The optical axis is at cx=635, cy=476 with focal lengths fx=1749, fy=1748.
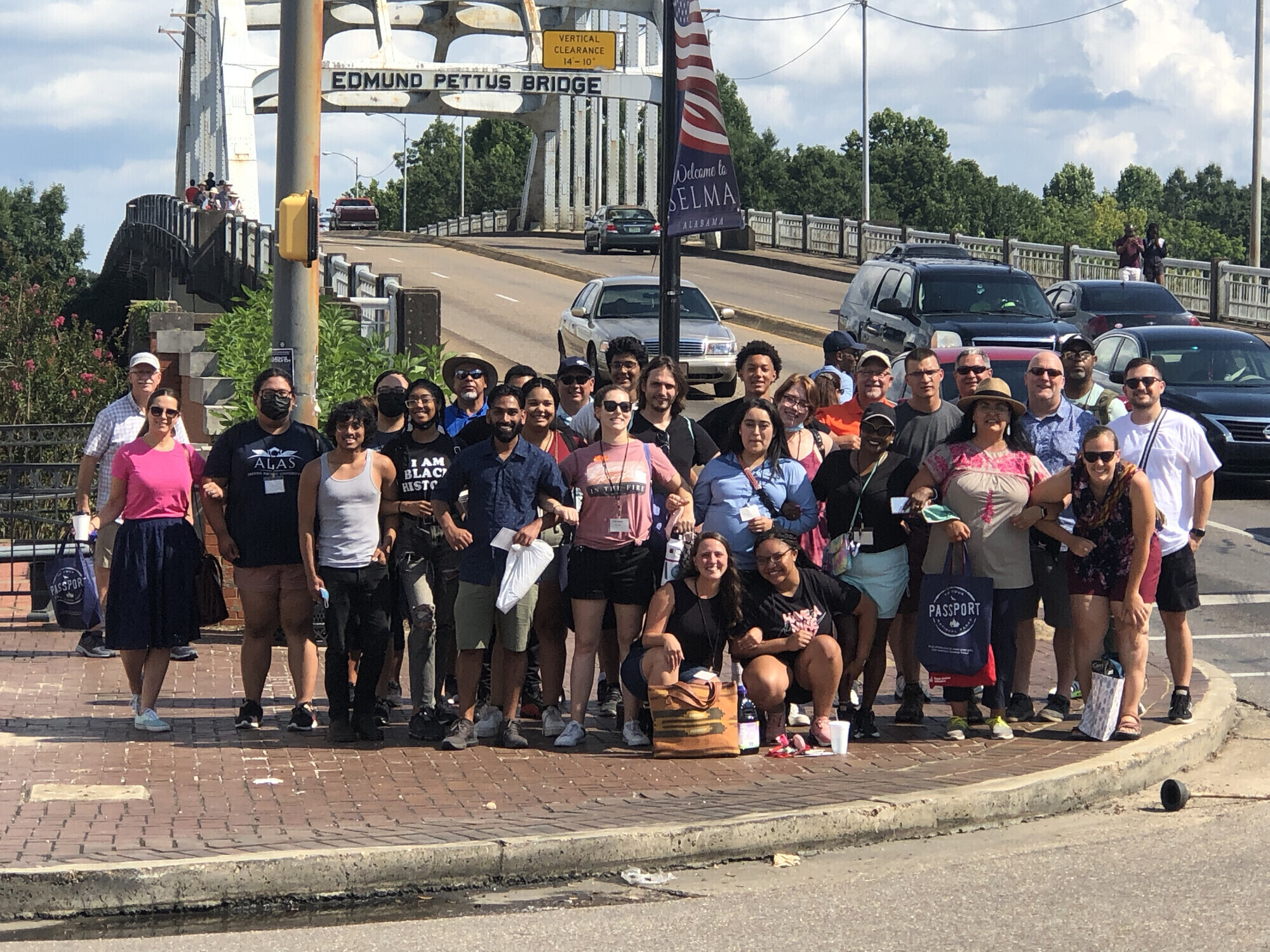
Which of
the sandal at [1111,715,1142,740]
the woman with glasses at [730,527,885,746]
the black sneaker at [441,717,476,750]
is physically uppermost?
the woman with glasses at [730,527,885,746]

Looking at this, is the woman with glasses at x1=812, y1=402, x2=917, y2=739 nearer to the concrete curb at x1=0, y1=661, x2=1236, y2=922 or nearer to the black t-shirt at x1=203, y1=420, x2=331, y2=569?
the concrete curb at x1=0, y1=661, x2=1236, y2=922

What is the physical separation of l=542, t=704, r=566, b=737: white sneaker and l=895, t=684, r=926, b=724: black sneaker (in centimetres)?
184

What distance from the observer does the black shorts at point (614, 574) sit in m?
8.90

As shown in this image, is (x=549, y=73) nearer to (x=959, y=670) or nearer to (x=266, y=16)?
(x=266, y=16)

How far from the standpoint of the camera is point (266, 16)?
223 ft

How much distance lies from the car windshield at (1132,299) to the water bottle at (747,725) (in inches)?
733

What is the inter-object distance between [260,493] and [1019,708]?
4.17 meters

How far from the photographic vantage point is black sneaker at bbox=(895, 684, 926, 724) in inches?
370

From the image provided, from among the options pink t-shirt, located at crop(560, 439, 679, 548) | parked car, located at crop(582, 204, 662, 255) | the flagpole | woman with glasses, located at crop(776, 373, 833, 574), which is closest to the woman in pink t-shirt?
pink t-shirt, located at crop(560, 439, 679, 548)

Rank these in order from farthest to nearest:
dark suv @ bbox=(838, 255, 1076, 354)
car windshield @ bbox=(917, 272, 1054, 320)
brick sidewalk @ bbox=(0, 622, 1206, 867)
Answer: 1. car windshield @ bbox=(917, 272, 1054, 320)
2. dark suv @ bbox=(838, 255, 1076, 354)
3. brick sidewalk @ bbox=(0, 622, 1206, 867)

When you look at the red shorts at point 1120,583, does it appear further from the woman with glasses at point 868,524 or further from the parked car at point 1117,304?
the parked car at point 1117,304

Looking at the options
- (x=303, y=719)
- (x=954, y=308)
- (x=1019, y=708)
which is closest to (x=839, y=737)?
(x=1019, y=708)

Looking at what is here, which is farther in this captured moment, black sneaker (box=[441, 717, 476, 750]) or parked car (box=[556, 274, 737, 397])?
parked car (box=[556, 274, 737, 397])

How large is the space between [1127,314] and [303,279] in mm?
17607
